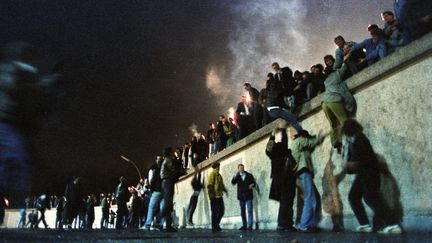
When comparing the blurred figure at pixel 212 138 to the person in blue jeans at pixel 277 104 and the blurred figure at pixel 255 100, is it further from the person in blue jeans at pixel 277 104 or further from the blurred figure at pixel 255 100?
the person in blue jeans at pixel 277 104

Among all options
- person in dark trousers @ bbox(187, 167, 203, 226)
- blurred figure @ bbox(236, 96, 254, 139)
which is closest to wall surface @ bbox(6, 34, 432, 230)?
blurred figure @ bbox(236, 96, 254, 139)

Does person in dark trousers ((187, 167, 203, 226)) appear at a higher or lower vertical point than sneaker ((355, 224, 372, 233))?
higher

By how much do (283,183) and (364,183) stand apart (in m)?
1.87

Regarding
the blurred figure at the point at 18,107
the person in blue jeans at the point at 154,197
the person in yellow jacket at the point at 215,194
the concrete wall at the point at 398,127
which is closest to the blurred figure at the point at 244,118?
the person in yellow jacket at the point at 215,194

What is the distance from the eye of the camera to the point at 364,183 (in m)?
6.86

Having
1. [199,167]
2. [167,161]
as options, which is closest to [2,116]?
[167,161]

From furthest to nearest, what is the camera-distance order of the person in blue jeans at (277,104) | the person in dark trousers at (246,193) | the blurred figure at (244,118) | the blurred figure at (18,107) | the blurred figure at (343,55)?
1. the blurred figure at (244,118)
2. the person in dark trousers at (246,193)
3. the person in blue jeans at (277,104)
4. the blurred figure at (343,55)
5. the blurred figure at (18,107)

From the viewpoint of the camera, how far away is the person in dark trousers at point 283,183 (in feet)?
26.6

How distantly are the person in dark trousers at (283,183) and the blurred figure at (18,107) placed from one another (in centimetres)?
518

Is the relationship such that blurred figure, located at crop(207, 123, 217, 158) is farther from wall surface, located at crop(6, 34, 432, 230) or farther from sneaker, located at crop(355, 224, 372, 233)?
sneaker, located at crop(355, 224, 372, 233)

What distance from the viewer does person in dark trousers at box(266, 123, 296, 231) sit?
26.6 ft

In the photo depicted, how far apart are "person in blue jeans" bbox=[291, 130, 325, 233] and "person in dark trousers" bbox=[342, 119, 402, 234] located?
0.87m

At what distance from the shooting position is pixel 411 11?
6355mm

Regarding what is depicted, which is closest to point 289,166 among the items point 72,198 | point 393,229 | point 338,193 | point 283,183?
point 283,183
